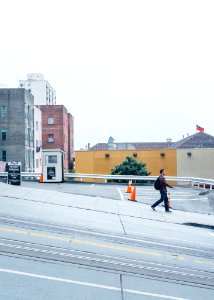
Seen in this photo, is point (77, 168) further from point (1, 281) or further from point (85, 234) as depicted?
point (1, 281)

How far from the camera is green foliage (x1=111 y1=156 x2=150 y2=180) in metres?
45.7

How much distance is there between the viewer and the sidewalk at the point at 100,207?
50.6ft

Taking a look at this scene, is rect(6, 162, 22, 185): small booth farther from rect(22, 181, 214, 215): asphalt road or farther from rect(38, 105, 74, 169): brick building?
rect(38, 105, 74, 169): brick building

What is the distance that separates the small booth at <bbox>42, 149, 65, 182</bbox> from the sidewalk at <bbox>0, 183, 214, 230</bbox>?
5.15m

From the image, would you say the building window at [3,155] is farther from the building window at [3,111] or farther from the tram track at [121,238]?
the tram track at [121,238]

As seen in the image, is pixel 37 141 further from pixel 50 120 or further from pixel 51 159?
pixel 51 159

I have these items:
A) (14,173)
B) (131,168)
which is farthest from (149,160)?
(14,173)

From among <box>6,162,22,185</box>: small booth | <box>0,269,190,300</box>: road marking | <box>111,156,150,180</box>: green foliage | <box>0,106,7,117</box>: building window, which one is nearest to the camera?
<box>0,269,190,300</box>: road marking

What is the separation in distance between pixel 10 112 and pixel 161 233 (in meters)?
45.4

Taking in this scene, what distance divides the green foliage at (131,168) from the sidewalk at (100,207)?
83.9 feet

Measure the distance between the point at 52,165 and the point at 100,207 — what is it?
30.6ft

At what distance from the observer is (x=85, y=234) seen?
11.3 meters

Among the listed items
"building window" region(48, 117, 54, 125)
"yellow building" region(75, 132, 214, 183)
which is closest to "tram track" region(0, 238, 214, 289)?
"yellow building" region(75, 132, 214, 183)

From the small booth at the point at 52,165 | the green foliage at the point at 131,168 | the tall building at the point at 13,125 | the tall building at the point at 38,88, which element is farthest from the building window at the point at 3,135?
the tall building at the point at 38,88
